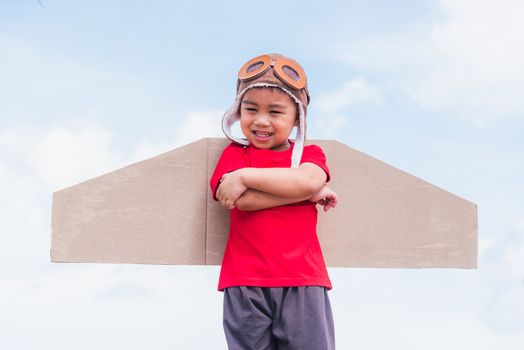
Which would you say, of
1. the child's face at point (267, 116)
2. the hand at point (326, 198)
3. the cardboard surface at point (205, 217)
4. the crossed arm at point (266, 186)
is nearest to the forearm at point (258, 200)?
the crossed arm at point (266, 186)

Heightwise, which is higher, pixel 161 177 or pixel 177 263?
pixel 161 177

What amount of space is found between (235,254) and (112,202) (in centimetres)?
64

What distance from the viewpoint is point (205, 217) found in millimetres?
3361

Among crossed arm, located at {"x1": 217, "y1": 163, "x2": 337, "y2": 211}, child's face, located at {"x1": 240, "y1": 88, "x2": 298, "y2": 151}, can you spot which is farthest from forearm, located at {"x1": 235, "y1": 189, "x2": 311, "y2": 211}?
child's face, located at {"x1": 240, "y1": 88, "x2": 298, "y2": 151}

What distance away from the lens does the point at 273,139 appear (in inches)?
121

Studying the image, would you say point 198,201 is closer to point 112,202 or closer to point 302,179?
point 112,202

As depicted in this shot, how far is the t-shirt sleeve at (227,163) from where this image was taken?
10.0 ft

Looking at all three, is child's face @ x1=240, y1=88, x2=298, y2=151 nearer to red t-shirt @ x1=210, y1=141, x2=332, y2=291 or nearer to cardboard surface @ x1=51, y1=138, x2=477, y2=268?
red t-shirt @ x1=210, y1=141, x2=332, y2=291

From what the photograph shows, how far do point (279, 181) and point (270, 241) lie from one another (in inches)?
8.7

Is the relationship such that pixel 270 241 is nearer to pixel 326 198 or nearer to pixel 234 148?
pixel 326 198

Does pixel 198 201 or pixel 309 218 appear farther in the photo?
pixel 198 201

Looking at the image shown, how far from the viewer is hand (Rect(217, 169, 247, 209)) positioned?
9.61 feet

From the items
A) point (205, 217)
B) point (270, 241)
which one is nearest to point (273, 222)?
point (270, 241)

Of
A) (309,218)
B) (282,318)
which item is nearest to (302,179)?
(309,218)
